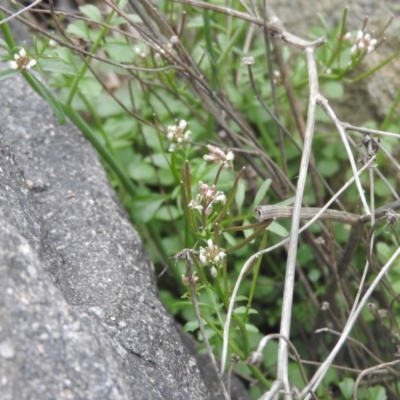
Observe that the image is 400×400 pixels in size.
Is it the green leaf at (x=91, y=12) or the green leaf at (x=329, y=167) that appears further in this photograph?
the green leaf at (x=329, y=167)

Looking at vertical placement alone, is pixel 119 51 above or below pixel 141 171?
Result: above

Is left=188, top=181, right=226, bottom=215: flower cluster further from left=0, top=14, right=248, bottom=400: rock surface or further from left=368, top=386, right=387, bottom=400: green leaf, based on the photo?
left=368, top=386, right=387, bottom=400: green leaf

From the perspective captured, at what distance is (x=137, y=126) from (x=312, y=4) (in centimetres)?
72

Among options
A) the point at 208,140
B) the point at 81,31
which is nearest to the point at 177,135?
the point at 208,140

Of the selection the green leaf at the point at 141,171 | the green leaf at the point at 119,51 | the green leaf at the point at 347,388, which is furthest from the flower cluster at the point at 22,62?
the green leaf at the point at 347,388

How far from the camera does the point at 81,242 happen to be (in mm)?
1365

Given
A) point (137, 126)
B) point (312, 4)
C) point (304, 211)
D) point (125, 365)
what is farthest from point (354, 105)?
point (125, 365)

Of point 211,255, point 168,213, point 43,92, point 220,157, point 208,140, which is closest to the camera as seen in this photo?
point 211,255

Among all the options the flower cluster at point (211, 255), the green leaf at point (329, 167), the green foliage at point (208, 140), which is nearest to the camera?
the flower cluster at point (211, 255)

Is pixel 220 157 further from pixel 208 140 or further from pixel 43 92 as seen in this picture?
pixel 43 92

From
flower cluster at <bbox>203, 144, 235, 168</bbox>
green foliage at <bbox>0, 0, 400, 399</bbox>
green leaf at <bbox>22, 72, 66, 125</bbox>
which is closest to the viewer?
flower cluster at <bbox>203, 144, 235, 168</bbox>

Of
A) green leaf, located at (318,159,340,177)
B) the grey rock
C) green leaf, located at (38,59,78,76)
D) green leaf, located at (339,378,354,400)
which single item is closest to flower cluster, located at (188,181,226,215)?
the grey rock

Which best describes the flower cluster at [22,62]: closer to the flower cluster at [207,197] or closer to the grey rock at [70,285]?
the grey rock at [70,285]

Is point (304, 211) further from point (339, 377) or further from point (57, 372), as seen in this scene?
point (339, 377)
